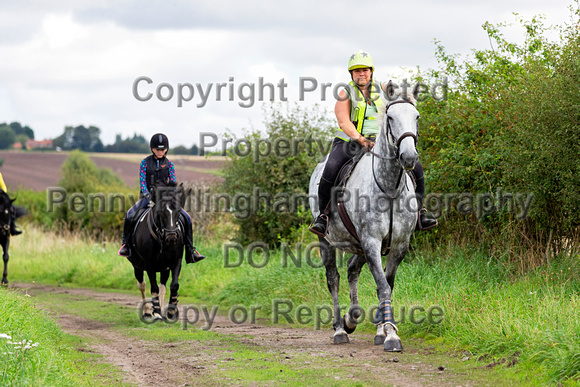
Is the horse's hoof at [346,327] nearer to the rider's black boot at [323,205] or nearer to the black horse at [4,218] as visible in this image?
the rider's black boot at [323,205]

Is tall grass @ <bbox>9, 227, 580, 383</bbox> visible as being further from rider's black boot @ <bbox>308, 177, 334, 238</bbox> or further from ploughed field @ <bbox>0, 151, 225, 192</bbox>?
ploughed field @ <bbox>0, 151, 225, 192</bbox>

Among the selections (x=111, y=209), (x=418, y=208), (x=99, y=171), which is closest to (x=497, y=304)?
(x=418, y=208)

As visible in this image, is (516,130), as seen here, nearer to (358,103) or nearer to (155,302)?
(358,103)

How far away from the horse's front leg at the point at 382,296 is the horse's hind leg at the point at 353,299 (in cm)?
70

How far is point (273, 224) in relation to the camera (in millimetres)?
17609

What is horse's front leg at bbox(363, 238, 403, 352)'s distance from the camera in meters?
7.87

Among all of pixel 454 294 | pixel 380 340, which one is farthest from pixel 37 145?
pixel 380 340

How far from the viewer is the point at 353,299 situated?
31.0 feet

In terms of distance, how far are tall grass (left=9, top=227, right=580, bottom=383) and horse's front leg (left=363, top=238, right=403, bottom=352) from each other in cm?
66

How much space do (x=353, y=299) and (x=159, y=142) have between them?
4849 millimetres

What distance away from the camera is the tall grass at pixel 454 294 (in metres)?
6.82

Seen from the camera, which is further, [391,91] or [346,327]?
[346,327]

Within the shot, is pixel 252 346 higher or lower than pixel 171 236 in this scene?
lower

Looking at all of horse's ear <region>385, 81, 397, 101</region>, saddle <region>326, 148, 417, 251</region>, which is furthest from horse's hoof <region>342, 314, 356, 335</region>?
horse's ear <region>385, 81, 397, 101</region>
